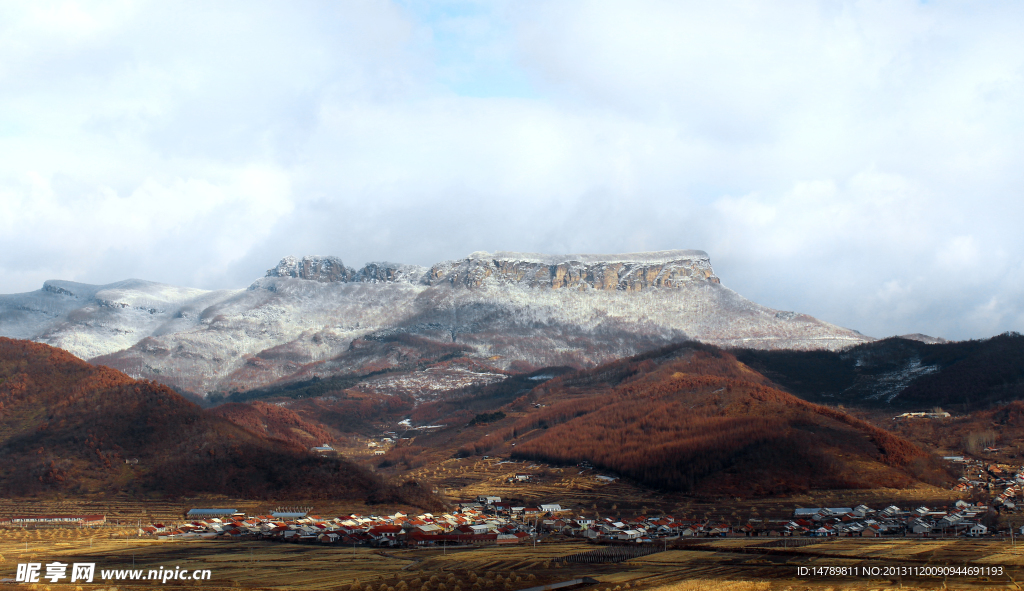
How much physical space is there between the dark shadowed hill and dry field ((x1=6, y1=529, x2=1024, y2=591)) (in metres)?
Result: 33.6

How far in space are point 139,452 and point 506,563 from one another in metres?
80.7

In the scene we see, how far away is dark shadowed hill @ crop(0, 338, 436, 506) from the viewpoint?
128750 mm

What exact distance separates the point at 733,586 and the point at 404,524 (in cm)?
4908

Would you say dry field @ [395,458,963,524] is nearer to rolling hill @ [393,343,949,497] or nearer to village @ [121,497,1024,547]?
rolling hill @ [393,343,949,497]

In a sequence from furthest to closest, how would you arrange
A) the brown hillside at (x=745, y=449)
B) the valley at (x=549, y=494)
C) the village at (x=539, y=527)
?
the brown hillside at (x=745, y=449) < the village at (x=539, y=527) < the valley at (x=549, y=494)

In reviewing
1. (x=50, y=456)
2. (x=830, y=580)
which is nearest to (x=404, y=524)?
(x=830, y=580)

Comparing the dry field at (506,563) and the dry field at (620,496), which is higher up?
the dry field at (620,496)

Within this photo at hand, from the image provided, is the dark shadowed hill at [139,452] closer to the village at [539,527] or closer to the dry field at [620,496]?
the village at [539,527]

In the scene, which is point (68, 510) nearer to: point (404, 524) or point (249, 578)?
point (404, 524)

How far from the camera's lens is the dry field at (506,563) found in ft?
212

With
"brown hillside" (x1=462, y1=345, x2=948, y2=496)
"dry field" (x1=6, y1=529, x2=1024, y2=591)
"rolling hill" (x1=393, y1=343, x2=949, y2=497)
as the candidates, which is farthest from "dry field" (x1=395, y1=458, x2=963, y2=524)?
"dry field" (x1=6, y1=529, x2=1024, y2=591)

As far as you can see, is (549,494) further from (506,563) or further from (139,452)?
(506,563)

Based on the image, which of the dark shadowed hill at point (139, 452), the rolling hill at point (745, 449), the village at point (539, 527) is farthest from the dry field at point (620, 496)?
the dark shadowed hill at point (139, 452)

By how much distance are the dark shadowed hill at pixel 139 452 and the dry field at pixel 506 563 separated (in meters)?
33.6
